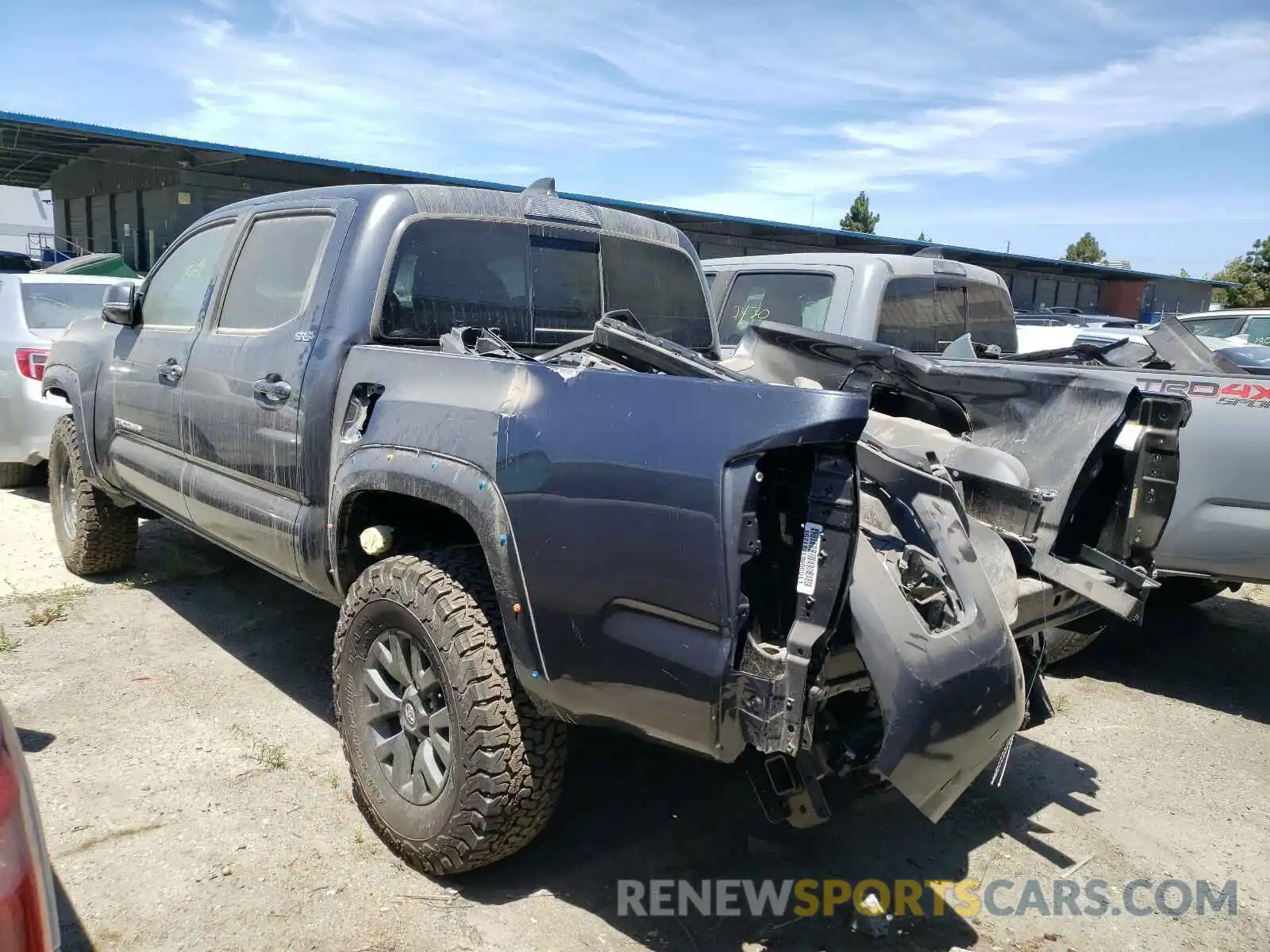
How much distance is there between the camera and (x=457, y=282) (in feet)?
11.7

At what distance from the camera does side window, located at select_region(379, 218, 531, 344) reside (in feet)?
11.2

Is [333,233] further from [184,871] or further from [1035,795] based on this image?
[1035,795]

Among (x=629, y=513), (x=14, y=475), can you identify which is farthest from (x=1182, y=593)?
(x=14, y=475)

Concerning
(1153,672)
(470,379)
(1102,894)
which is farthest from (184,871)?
(1153,672)

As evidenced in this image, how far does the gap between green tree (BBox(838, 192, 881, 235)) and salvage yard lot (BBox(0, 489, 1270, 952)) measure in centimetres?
4455

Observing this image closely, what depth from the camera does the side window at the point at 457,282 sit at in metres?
3.42

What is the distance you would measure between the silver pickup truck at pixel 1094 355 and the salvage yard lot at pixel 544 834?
0.65 meters

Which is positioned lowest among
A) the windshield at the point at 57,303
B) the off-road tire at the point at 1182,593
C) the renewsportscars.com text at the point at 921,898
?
the renewsportscars.com text at the point at 921,898

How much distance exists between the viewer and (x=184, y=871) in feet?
9.59

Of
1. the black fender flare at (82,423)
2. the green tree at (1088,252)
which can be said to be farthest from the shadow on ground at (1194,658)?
the green tree at (1088,252)

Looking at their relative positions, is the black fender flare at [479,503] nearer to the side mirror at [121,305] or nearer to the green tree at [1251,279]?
the side mirror at [121,305]

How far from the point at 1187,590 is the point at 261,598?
18.4ft

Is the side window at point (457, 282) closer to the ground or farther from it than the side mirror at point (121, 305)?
farther from it

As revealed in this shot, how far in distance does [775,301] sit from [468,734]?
427cm
